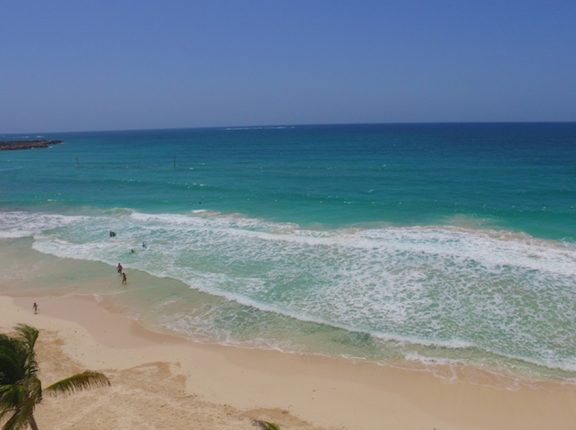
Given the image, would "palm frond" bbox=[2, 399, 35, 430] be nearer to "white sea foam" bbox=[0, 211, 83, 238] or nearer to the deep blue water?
the deep blue water

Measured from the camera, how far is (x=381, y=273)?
24.8 m

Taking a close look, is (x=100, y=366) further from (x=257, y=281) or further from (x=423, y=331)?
(x=423, y=331)

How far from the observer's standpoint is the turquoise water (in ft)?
61.6

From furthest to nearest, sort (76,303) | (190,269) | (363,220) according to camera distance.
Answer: (363,220) → (190,269) → (76,303)

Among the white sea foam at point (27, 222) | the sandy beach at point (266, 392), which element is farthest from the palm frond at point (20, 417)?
the white sea foam at point (27, 222)

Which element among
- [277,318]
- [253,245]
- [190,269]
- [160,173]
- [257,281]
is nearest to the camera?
[277,318]

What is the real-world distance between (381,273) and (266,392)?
11607mm

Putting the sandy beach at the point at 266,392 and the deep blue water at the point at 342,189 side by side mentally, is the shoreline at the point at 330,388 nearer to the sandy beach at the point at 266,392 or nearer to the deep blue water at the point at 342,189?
the sandy beach at the point at 266,392

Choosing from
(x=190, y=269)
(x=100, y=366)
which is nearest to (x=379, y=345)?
(x=100, y=366)

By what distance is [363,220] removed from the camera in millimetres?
35375

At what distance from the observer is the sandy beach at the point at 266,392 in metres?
13.6

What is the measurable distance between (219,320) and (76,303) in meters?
7.78

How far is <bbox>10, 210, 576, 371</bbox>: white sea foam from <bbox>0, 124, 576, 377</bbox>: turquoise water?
0.32ft

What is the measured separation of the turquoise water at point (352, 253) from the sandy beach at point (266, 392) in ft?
3.95
